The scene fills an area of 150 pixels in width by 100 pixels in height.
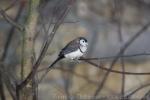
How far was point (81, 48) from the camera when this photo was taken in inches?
73.6

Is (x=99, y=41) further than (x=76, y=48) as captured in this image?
Yes

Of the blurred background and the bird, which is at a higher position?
the blurred background

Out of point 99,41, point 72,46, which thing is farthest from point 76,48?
point 99,41

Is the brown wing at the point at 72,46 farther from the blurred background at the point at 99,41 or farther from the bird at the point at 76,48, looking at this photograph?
the blurred background at the point at 99,41

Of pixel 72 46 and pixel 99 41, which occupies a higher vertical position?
pixel 99 41

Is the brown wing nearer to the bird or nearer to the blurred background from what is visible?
the bird

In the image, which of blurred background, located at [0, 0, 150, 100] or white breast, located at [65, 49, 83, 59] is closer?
white breast, located at [65, 49, 83, 59]

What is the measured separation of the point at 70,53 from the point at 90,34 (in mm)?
2675

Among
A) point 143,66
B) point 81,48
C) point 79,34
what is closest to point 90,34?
point 79,34

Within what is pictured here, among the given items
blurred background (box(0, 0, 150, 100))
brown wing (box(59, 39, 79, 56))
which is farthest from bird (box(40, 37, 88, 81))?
blurred background (box(0, 0, 150, 100))

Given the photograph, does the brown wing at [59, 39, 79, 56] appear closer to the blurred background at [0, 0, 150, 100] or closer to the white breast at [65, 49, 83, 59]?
the white breast at [65, 49, 83, 59]

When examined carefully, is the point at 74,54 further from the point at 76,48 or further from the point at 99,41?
the point at 99,41

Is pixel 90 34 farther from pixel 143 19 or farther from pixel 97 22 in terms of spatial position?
pixel 143 19

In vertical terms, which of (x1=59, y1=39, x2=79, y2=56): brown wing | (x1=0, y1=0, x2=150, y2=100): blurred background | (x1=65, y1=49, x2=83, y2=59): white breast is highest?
(x1=0, y1=0, x2=150, y2=100): blurred background
